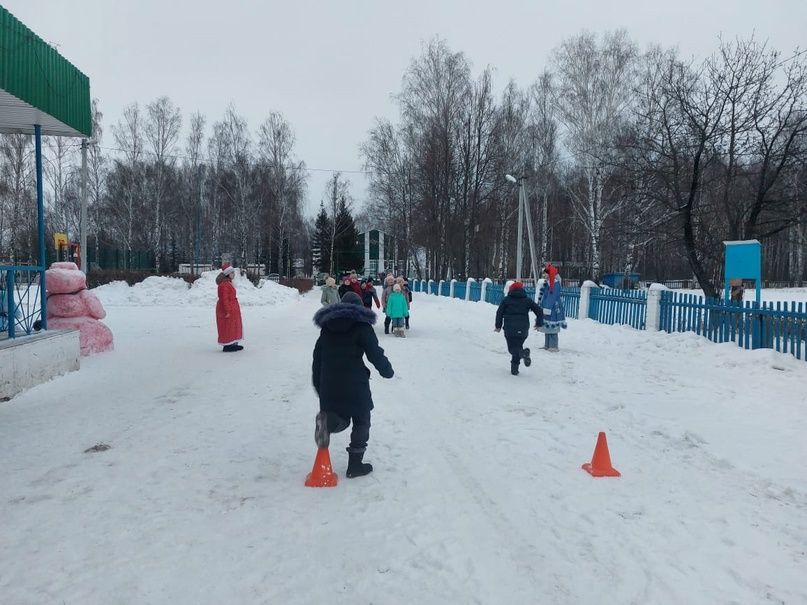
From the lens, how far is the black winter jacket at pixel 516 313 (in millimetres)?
8852

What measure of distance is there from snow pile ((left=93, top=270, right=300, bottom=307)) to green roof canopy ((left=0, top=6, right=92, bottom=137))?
15.4 meters

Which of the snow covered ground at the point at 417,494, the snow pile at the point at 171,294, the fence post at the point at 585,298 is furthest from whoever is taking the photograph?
the snow pile at the point at 171,294

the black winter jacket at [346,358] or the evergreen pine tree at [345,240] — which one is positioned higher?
the evergreen pine tree at [345,240]

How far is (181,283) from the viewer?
85.3ft

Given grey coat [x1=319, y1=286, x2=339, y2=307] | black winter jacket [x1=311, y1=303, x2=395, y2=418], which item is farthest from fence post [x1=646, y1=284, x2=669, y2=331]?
black winter jacket [x1=311, y1=303, x2=395, y2=418]

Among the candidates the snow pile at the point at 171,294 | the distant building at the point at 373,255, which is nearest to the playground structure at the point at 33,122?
the snow pile at the point at 171,294

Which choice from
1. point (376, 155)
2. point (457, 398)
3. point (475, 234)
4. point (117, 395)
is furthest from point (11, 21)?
point (376, 155)

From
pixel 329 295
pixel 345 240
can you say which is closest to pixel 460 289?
pixel 329 295

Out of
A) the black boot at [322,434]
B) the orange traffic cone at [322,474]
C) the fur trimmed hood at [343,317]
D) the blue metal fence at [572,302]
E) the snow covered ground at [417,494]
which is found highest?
the fur trimmed hood at [343,317]

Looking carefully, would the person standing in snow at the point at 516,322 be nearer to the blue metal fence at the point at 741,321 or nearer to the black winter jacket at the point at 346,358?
the blue metal fence at the point at 741,321

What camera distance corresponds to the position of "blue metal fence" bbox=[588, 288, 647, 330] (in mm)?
13593

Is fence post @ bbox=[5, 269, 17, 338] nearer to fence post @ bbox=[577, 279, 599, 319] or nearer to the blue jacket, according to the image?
the blue jacket

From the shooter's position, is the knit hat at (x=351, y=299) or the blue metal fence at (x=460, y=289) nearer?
the knit hat at (x=351, y=299)

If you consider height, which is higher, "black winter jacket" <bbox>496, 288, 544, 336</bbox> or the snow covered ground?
"black winter jacket" <bbox>496, 288, 544, 336</bbox>
